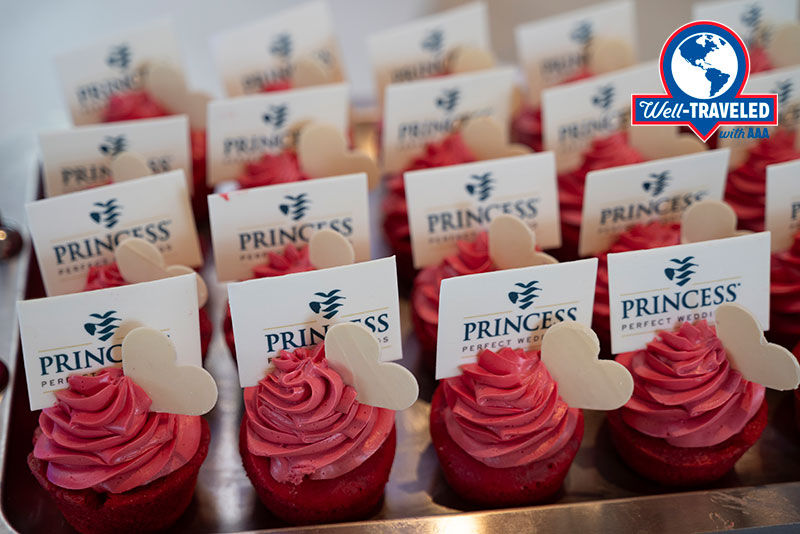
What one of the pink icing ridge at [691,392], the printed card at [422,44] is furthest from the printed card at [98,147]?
the pink icing ridge at [691,392]

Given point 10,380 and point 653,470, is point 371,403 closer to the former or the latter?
point 653,470

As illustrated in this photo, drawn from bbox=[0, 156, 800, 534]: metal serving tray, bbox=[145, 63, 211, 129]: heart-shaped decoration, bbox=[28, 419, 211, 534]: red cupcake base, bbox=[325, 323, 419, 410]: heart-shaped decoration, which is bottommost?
bbox=[0, 156, 800, 534]: metal serving tray

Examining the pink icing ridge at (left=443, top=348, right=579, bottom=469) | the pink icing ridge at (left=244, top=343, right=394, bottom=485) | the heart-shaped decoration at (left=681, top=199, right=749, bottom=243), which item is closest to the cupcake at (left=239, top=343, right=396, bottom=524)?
the pink icing ridge at (left=244, top=343, right=394, bottom=485)

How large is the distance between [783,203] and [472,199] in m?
0.97

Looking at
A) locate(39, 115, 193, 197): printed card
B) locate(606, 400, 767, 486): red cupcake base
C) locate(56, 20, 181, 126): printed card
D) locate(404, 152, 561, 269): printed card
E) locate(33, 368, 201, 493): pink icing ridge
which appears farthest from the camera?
locate(56, 20, 181, 126): printed card

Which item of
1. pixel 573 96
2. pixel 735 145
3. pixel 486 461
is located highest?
pixel 573 96

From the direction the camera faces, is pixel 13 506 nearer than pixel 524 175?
Yes

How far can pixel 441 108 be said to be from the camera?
10.3 ft

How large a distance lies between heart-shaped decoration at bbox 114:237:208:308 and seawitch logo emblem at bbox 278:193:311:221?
351mm

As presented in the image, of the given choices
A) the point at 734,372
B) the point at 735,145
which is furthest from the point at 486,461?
the point at 735,145

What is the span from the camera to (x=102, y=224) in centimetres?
250

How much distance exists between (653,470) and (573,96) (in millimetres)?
1449

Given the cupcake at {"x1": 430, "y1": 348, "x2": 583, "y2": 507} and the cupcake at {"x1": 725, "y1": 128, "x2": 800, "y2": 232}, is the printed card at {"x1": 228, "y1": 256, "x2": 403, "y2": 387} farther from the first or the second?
the cupcake at {"x1": 725, "y1": 128, "x2": 800, "y2": 232}

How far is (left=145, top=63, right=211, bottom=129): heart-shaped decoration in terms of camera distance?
10.9 feet
